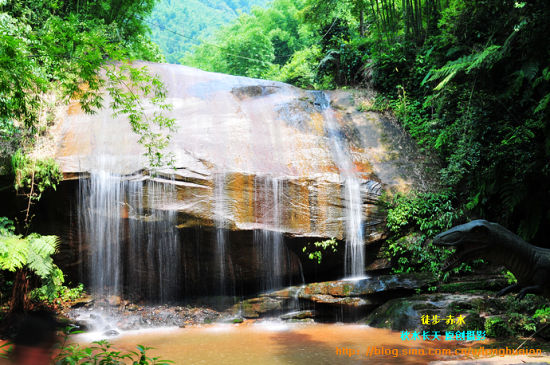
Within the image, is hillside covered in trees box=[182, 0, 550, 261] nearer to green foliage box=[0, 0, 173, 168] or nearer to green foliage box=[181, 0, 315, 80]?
green foliage box=[0, 0, 173, 168]

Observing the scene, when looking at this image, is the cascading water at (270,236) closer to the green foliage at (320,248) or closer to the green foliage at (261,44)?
the green foliage at (320,248)

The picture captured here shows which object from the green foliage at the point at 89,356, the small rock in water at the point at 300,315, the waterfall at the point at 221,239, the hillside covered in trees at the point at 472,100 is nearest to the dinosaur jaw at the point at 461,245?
the green foliage at the point at 89,356

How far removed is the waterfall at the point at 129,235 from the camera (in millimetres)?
8023

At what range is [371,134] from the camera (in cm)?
1054

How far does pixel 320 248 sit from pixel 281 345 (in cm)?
279

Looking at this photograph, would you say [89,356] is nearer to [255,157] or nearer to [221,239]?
[221,239]

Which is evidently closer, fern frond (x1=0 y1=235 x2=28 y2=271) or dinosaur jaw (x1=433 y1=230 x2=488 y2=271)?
dinosaur jaw (x1=433 y1=230 x2=488 y2=271)

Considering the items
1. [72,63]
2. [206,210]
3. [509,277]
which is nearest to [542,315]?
[509,277]

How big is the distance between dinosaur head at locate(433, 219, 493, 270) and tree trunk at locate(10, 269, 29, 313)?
736 cm

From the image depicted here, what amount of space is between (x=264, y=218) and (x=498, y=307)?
4.63m

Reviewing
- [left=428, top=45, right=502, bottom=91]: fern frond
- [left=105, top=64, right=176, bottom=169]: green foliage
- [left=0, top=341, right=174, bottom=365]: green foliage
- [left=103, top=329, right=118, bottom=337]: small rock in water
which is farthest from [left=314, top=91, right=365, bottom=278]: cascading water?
[left=0, top=341, right=174, bottom=365]: green foliage

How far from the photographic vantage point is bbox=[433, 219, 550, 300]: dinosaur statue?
3057mm

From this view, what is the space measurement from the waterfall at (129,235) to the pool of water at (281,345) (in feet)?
4.70

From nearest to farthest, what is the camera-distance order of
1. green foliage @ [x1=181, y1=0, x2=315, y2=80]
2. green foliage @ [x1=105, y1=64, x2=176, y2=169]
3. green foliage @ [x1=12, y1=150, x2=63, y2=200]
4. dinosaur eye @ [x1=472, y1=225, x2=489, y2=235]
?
dinosaur eye @ [x1=472, y1=225, x2=489, y2=235], green foliage @ [x1=105, y1=64, x2=176, y2=169], green foliage @ [x1=12, y1=150, x2=63, y2=200], green foliage @ [x1=181, y1=0, x2=315, y2=80]
